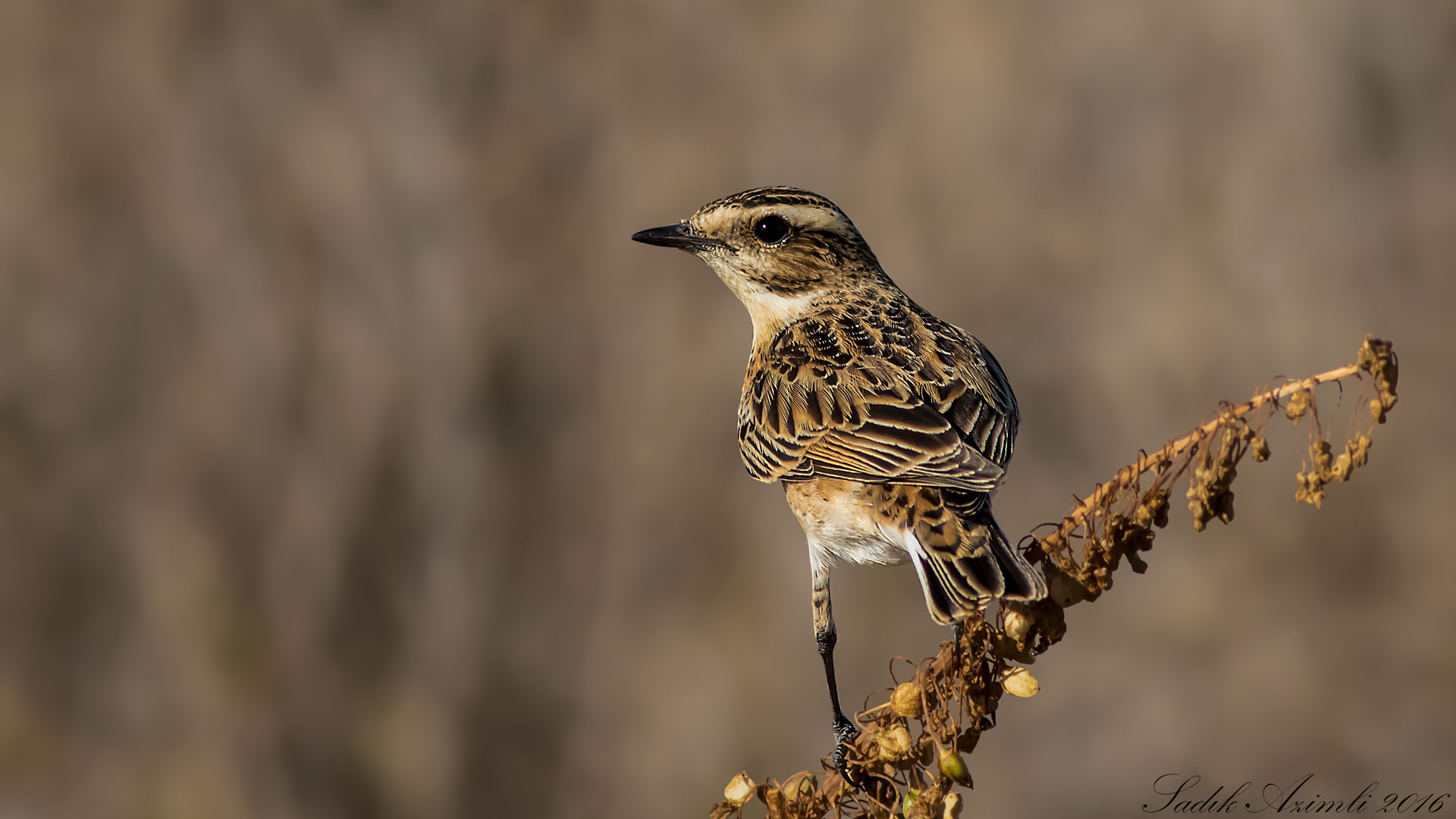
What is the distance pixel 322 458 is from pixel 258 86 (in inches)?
132

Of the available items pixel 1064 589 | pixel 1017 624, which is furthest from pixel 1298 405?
pixel 1017 624

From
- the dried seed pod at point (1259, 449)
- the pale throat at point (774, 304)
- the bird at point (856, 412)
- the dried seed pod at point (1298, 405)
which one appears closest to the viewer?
the dried seed pod at point (1298, 405)

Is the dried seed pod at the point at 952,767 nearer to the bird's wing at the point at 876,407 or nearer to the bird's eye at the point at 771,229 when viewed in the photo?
the bird's wing at the point at 876,407

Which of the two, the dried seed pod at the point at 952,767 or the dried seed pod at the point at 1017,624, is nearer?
the dried seed pod at the point at 952,767

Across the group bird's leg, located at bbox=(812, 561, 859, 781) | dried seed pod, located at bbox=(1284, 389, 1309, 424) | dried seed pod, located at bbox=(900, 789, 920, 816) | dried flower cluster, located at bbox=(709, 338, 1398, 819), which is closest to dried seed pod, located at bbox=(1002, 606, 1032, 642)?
dried flower cluster, located at bbox=(709, 338, 1398, 819)

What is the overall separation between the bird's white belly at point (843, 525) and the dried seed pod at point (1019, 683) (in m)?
0.95

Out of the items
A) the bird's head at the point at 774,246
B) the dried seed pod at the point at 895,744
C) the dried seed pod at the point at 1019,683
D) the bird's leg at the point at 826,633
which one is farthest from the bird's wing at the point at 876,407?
the dried seed pod at the point at 895,744

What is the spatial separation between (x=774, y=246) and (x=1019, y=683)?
270 cm

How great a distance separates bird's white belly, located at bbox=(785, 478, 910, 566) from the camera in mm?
4371

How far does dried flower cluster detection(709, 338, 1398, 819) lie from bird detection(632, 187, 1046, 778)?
106mm

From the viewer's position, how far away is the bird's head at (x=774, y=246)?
5312 millimetres

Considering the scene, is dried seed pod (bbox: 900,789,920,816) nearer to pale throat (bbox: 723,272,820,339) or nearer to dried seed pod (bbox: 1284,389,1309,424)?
dried seed pod (bbox: 1284,389,1309,424)

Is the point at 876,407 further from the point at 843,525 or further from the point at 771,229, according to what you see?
the point at 771,229

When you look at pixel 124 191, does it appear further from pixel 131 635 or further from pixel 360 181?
pixel 131 635
